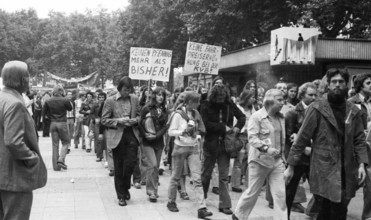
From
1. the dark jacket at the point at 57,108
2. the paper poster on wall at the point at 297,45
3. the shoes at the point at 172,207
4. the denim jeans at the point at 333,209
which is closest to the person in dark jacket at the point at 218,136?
the shoes at the point at 172,207

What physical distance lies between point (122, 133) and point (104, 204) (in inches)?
45.0

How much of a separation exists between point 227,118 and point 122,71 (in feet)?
120

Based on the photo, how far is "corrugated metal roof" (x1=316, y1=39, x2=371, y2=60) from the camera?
14852 millimetres

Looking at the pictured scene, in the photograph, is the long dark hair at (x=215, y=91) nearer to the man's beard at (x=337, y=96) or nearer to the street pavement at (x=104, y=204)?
the street pavement at (x=104, y=204)

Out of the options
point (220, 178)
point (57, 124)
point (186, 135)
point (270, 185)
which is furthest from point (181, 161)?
point (57, 124)

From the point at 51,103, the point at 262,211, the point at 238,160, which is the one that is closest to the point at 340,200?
the point at 262,211

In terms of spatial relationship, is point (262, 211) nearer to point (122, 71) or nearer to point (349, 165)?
point (349, 165)

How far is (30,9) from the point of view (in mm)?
67188

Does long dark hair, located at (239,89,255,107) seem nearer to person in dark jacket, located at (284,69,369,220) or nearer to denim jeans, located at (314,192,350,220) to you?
person in dark jacket, located at (284,69,369,220)

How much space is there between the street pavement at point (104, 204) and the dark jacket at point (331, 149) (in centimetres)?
215

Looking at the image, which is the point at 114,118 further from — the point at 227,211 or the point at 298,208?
the point at 298,208

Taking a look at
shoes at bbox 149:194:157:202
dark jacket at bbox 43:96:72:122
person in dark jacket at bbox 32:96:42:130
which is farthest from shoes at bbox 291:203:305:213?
person in dark jacket at bbox 32:96:42:130

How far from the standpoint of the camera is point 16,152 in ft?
13.1

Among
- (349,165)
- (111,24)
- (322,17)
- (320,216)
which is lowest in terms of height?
(320,216)
